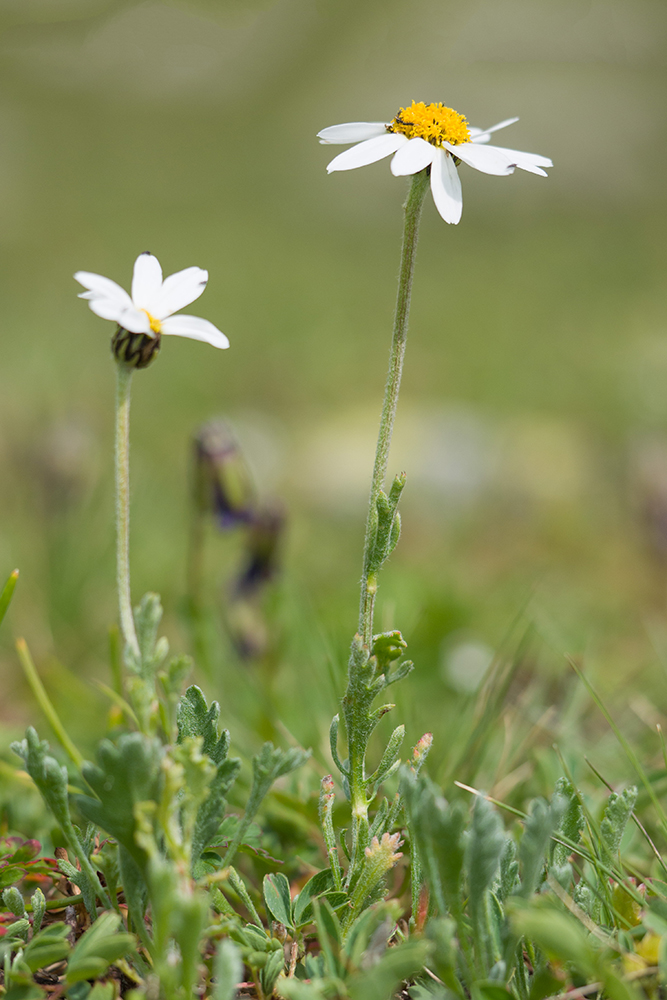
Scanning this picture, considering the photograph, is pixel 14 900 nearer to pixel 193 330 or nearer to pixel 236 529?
pixel 193 330

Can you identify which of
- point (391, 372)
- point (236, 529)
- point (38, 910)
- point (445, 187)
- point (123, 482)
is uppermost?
point (445, 187)

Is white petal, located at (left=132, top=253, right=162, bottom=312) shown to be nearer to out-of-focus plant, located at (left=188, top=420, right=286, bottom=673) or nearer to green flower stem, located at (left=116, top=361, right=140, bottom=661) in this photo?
green flower stem, located at (left=116, top=361, right=140, bottom=661)

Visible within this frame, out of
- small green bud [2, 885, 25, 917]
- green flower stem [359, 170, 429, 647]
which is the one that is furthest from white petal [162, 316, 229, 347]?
small green bud [2, 885, 25, 917]

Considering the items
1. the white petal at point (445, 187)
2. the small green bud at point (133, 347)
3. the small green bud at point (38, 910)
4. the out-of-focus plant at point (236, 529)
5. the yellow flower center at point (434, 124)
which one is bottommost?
the small green bud at point (38, 910)

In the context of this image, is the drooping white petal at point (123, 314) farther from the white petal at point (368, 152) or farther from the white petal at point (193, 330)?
the white petal at point (368, 152)

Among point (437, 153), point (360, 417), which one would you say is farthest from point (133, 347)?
point (360, 417)

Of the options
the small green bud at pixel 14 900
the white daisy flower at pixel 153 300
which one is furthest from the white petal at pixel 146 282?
the small green bud at pixel 14 900

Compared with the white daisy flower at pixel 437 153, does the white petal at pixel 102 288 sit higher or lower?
lower
